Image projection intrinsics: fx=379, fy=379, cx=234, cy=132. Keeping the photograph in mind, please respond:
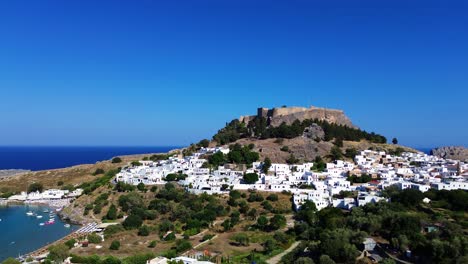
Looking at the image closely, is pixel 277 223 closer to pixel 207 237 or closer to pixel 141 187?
pixel 207 237

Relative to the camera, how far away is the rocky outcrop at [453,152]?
56.9 meters

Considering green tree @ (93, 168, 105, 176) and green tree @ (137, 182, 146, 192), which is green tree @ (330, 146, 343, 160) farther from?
green tree @ (93, 168, 105, 176)

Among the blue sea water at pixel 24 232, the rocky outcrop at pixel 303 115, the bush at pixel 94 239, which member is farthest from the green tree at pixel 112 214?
the rocky outcrop at pixel 303 115

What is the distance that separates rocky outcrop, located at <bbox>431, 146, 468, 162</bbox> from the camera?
56931 millimetres

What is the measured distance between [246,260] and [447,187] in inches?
795

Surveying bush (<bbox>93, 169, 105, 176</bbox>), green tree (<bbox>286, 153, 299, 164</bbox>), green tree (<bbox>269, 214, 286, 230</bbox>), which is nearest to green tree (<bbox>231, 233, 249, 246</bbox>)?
green tree (<bbox>269, 214, 286, 230</bbox>)

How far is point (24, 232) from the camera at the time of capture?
31.1 meters

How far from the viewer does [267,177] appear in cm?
3738

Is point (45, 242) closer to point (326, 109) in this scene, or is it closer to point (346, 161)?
point (346, 161)

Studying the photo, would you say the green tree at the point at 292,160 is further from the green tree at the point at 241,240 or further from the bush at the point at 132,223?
the green tree at the point at 241,240

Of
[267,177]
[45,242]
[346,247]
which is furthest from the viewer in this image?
[267,177]

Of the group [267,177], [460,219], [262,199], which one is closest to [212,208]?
[262,199]

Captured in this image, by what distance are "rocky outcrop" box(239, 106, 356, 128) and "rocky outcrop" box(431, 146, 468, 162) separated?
50.5 feet

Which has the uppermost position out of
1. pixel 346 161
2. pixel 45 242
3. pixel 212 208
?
pixel 346 161
